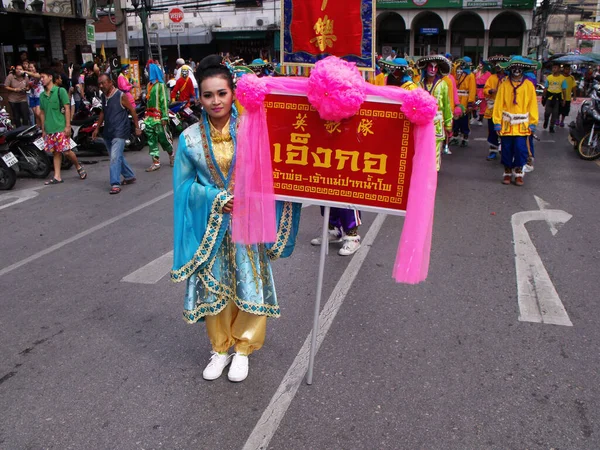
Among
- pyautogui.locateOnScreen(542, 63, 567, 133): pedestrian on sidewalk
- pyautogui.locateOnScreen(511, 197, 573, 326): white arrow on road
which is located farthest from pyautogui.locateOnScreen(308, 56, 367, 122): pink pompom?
pyautogui.locateOnScreen(542, 63, 567, 133): pedestrian on sidewalk

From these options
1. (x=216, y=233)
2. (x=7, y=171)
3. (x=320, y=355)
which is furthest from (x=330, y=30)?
(x=7, y=171)

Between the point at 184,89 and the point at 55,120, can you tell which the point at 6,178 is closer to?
the point at 55,120

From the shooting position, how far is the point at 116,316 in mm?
4215

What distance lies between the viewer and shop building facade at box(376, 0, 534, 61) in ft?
118

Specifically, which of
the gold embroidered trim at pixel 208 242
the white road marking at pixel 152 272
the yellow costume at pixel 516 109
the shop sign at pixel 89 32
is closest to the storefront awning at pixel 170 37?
the shop sign at pixel 89 32

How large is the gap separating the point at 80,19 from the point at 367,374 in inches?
820

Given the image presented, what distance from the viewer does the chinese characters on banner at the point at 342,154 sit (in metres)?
2.71

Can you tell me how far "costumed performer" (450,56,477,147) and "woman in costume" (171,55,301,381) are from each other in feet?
33.9

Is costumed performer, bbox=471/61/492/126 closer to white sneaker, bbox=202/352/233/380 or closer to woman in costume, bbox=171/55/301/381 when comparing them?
woman in costume, bbox=171/55/301/381

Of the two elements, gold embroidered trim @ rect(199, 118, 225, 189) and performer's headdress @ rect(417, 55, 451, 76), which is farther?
performer's headdress @ rect(417, 55, 451, 76)

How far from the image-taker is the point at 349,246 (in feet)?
18.3

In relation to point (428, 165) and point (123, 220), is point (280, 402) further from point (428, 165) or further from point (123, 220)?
point (123, 220)

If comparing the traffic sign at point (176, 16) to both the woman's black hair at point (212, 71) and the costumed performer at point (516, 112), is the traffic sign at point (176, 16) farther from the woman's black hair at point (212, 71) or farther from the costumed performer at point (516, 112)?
the woman's black hair at point (212, 71)

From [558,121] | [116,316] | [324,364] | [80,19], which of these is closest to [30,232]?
[116,316]
